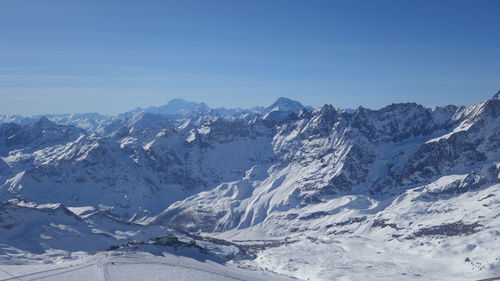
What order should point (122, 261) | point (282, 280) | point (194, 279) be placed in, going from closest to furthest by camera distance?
point (194, 279) → point (122, 261) → point (282, 280)

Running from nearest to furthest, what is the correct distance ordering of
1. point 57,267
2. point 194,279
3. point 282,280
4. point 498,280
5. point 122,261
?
point 498,280 < point 194,279 < point 57,267 < point 122,261 < point 282,280

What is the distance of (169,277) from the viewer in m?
135

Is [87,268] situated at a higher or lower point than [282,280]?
higher

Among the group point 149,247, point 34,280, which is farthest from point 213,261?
point 34,280

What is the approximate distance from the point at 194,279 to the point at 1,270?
57973 mm

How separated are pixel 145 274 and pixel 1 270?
4291cm

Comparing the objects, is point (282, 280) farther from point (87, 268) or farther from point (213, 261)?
point (87, 268)

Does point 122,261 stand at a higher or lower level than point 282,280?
higher

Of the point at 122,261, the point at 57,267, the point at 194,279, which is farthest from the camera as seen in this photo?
the point at 122,261

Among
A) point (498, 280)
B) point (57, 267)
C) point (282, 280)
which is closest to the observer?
point (498, 280)

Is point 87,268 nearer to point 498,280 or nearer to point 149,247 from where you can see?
point 149,247

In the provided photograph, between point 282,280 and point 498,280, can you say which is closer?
point 498,280

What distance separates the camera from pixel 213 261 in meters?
178

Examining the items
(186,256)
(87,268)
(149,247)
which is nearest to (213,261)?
(186,256)
